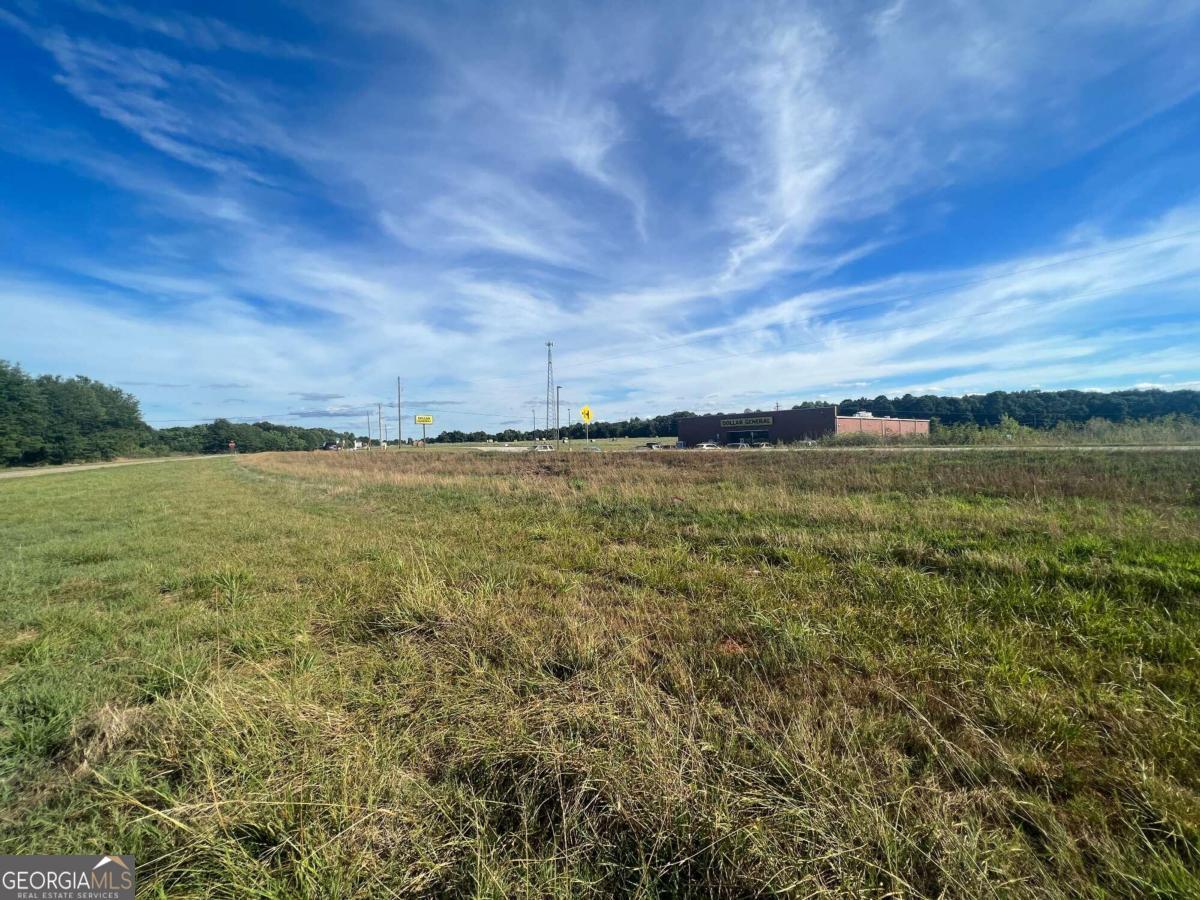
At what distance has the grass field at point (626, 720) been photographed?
1829 millimetres

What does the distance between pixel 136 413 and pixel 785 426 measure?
11087 cm

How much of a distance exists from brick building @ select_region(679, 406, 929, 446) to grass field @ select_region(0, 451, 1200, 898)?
2242 inches

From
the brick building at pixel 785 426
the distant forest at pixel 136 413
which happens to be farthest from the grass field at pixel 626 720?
the brick building at pixel 785 426

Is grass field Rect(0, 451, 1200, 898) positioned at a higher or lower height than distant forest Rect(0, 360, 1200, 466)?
lower

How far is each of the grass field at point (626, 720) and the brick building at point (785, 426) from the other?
5695 centimetres

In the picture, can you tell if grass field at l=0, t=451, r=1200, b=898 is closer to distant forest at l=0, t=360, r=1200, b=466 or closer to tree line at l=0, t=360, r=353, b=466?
distant forest at l=0, t=360, r=1200, b=466

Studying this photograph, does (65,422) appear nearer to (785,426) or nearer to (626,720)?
(626,720)

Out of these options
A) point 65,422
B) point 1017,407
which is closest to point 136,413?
point 65,422

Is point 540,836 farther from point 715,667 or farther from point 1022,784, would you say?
point 1022,784

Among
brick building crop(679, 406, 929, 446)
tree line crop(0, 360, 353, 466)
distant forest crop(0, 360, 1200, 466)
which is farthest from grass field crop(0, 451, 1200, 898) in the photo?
tree line crop(0, 360, 353, 466)

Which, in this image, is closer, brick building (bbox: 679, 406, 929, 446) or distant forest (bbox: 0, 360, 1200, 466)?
distant forest (bbox: 0, 360, 1200, 466)

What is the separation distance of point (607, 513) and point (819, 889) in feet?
29.2

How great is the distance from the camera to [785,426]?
2689 inches

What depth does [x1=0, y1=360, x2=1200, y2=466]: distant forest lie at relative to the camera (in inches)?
2039
